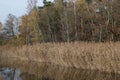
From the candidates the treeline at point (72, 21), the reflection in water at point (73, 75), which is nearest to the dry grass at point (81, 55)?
the reflection in water at point (73, 75)

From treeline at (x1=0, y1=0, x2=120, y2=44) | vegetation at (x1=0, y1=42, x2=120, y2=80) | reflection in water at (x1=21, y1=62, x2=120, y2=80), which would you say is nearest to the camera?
reflection in water at (x1=21, y1=62, x2=120, y2=80)

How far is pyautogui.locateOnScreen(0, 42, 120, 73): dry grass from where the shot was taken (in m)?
14.3

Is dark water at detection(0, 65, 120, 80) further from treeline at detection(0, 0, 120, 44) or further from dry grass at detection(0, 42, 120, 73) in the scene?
treeline at detection(0, 0, 120, 44)

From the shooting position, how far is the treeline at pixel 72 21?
38.2 metres

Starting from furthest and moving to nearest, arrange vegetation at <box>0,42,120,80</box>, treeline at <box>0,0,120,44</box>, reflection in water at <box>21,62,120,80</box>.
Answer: treeline at <box>0,0,120,44</box>
vegetation at <box>0,42,120,80</box>
reflection in water at <box>21,62,120,80</box>

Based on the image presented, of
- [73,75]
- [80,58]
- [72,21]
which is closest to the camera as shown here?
[73,75]

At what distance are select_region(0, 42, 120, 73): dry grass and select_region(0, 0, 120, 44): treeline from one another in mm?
14882

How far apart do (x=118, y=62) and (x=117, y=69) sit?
0.35m

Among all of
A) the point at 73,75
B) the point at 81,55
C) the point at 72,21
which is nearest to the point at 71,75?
the point at 73,75

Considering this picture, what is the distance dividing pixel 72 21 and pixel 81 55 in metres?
28.6

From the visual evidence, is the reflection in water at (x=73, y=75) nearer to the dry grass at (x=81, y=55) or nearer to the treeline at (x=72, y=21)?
the dry grass at (x=81, y=55)

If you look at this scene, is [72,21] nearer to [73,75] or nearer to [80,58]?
[80,58]

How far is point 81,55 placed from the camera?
658 inches

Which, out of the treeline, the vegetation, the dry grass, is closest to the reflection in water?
the vegetation
